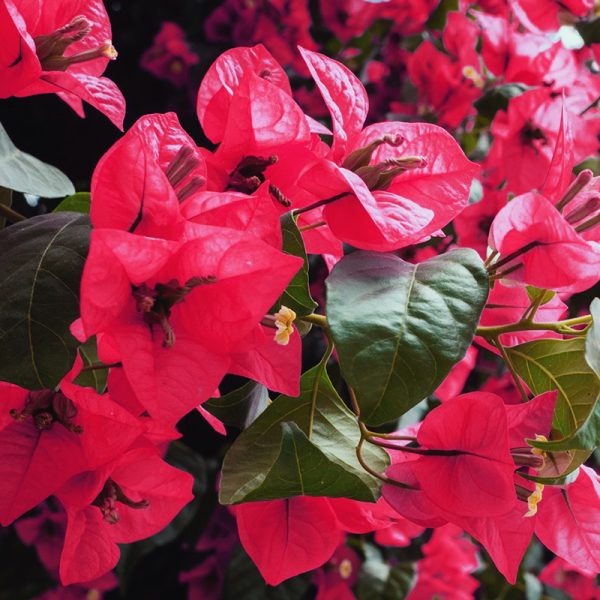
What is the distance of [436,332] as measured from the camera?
391 millimetres

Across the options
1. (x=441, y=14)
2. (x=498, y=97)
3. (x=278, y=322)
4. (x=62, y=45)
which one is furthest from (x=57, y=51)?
(x=441, y=14)

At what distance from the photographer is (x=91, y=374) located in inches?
20.0

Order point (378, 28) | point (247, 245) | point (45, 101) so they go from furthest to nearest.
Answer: point (378, 28)
point (45, 101)
point (247, 245)

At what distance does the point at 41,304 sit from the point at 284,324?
0.41ft

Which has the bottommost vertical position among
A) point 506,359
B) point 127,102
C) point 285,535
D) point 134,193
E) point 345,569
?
point 345,569

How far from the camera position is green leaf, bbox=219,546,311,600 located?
941mm

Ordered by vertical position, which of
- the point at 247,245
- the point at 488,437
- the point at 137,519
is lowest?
the point at 137,519

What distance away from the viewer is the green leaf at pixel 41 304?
393 mm

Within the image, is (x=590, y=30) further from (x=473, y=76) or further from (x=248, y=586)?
(x=248, y=586)

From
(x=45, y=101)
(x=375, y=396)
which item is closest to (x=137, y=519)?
(x=375, y=396)

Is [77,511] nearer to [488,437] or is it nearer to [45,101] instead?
[488,437]

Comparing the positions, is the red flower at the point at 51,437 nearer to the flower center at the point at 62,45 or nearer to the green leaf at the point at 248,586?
the flower center at the point at 62,45

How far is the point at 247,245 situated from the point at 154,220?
53mm

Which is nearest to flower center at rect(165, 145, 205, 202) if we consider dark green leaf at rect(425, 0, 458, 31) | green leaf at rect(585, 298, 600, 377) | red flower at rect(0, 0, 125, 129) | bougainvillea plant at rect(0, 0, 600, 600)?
bougainvillea plant at rect(0, 0, 600, 600)
